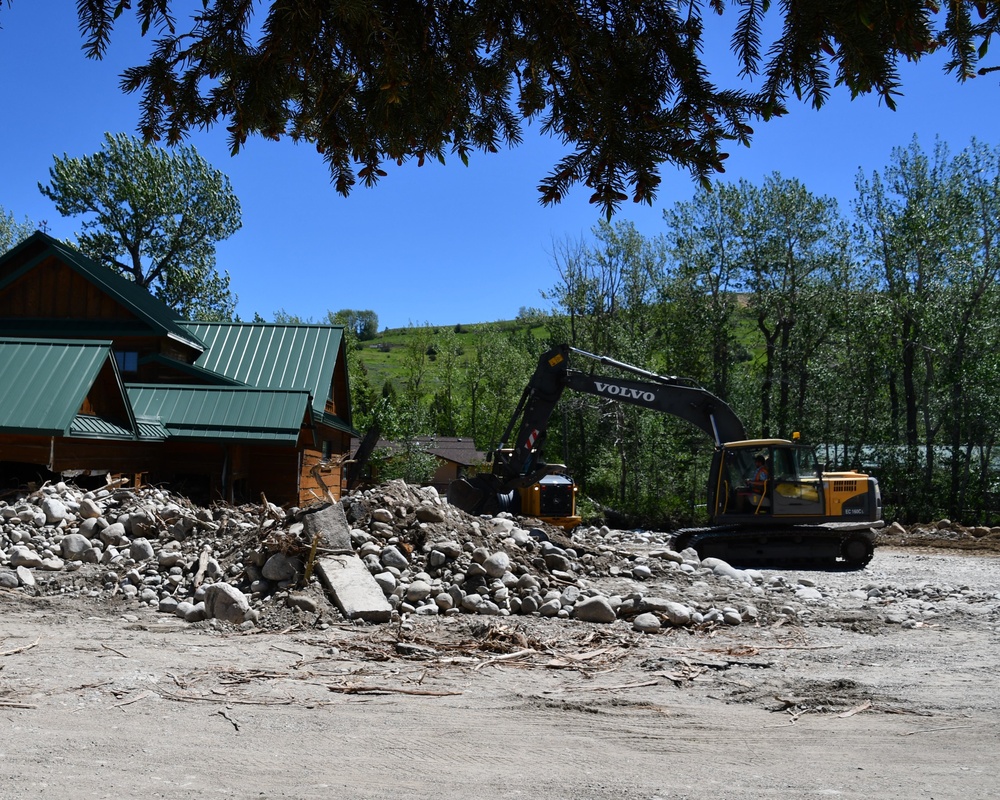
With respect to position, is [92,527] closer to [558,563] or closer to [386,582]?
[386,582]

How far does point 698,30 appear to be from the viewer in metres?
3.90

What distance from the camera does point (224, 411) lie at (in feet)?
60.3

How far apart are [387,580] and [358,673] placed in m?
2.67

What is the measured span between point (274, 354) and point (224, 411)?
6.21 meters

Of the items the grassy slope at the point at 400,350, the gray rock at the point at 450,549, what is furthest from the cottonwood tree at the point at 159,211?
the gray rock at the point at 450,549

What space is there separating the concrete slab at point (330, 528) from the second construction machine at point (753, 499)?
24.4ft

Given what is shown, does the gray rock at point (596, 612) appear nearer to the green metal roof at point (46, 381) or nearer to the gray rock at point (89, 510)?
the gray rock at point (89, 510)

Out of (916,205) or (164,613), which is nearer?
(164,613)

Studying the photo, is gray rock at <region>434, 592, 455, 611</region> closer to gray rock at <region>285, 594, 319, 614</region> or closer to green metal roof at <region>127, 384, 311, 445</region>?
gray rock at <region>285, 594, 319, 614</region>

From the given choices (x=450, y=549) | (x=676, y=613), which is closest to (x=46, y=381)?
(x=450, y=549)

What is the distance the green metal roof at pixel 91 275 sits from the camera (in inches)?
861

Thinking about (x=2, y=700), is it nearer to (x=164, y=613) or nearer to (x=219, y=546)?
(x=164, y=613)

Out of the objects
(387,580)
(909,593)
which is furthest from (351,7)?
(909,593)

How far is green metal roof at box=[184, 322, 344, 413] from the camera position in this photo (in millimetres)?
23562
